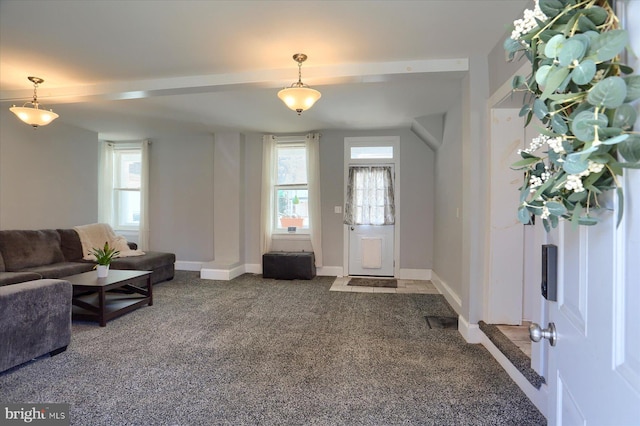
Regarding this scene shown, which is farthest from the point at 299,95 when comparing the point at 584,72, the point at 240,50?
the point at 584,72

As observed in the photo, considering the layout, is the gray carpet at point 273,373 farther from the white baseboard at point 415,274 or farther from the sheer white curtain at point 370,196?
the sheer white curtain at point 370,196

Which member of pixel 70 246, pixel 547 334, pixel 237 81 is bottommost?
pixel 70 246

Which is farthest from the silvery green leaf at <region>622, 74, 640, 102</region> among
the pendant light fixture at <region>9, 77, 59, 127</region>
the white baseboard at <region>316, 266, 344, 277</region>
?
the white baseboard at <region>316, 266, 344, 277</region>

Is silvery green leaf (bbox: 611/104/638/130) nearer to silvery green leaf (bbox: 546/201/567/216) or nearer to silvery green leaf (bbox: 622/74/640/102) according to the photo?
silvery green leaf (bbox: 622/74/640/102)

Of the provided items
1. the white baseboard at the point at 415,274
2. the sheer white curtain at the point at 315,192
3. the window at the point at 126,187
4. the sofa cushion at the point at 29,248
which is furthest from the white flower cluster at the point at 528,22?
the window at the point at 126,187

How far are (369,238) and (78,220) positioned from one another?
496 cm

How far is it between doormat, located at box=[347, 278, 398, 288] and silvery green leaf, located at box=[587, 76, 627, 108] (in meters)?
4.64

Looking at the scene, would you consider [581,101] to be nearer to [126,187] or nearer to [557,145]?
[557,145]

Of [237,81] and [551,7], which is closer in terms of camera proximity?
[551,7]

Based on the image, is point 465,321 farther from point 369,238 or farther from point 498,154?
point 369,238

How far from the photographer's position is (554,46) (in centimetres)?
55

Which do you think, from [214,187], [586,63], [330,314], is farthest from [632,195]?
[214,187]

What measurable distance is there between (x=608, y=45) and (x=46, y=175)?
252 inches

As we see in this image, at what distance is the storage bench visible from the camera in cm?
532
